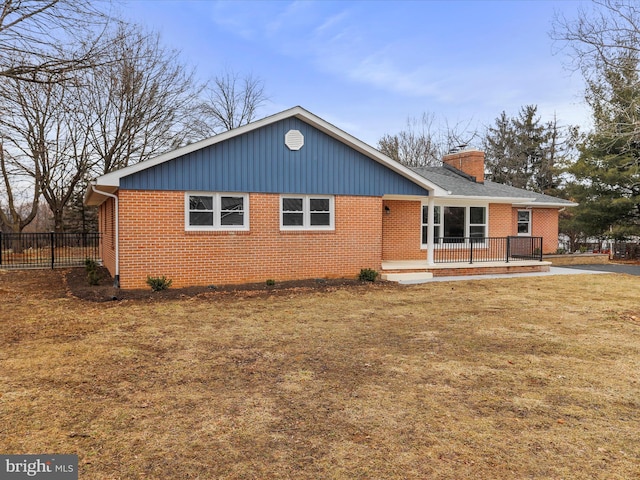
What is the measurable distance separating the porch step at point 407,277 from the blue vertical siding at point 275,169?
8.77 ft

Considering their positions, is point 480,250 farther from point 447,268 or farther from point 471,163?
point 471,163

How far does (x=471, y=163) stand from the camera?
1970 centimetres

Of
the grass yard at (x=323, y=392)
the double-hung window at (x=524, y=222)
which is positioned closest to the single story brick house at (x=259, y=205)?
the grass yard at (x=323, y=392)

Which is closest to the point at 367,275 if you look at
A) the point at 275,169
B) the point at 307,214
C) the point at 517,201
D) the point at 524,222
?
the point at 307,214

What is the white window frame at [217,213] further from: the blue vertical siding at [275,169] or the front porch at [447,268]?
the front porch at [447,268]

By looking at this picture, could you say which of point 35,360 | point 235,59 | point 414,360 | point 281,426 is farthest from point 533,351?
point 235,59

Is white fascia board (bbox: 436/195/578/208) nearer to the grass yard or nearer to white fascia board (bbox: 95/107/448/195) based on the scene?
white fascia board (bbox: 95/107/448/195)

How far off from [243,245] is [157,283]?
8.16 feet

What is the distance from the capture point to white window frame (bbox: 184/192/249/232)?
1106 centimetres

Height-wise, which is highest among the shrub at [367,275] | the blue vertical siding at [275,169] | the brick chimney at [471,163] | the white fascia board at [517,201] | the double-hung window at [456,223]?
the brick chimney at [471,163]

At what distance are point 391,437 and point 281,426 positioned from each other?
96 cm

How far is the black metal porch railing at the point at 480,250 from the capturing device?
632 inches

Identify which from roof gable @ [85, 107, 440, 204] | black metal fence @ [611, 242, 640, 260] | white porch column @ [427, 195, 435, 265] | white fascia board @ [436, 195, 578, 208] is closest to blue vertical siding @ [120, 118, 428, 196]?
roof gable @ [85, 107, 440, 204]

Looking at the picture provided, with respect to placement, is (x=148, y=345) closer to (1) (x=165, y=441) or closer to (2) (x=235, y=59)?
(1) (x=165, y=441)
